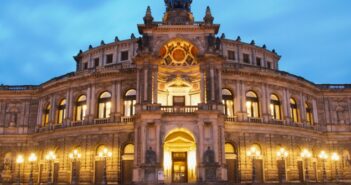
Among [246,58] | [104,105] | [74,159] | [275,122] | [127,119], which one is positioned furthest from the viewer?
[246,58]

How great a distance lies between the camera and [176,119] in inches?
1468

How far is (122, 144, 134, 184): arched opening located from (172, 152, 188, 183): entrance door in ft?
15.8

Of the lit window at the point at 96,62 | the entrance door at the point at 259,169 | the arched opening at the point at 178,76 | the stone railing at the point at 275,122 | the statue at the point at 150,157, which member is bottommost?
the entrance door at the point at 259,169

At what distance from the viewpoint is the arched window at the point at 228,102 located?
146 feet

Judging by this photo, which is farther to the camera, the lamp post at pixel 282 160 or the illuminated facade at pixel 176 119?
the lamp post at pixel 282 160

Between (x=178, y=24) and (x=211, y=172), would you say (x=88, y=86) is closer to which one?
(x=178, y=24)

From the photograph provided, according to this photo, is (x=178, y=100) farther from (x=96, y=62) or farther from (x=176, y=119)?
(x=96, y=62)

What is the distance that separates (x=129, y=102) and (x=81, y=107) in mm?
6708

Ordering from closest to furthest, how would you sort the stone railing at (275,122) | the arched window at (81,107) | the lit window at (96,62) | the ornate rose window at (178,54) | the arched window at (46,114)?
1. the ornate rose window at (178,54)
2. the stone railing at (275,122)
3. the arched window at (81,107)
4. the arched window at (46,114)
5. the lit window at (96,62)

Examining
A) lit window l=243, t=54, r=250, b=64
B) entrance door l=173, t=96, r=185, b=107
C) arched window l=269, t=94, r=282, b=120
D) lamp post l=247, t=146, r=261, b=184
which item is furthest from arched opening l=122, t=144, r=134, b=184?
lit window l=243, t=54, r=250, b=64

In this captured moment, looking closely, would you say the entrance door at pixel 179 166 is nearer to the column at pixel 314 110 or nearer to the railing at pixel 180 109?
the railing at pixel 180 109

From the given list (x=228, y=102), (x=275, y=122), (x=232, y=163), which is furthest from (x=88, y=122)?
(x=275, y=122)

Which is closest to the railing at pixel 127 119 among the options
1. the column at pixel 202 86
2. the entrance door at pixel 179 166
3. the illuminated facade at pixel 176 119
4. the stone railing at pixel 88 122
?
the stone railing at pixel 88 122

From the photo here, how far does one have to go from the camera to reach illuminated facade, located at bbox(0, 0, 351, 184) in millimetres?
37344
